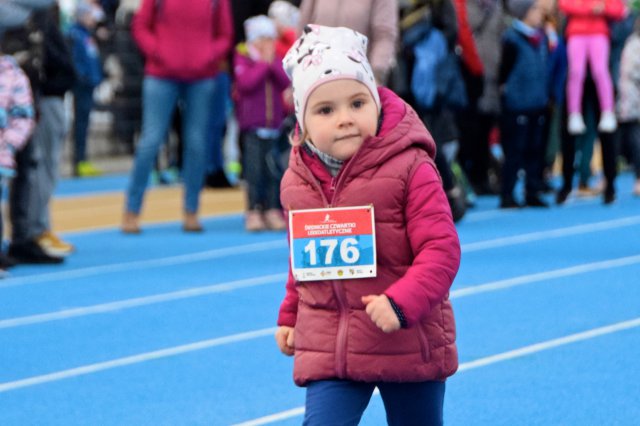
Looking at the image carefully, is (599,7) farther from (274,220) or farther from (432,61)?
(274,220)

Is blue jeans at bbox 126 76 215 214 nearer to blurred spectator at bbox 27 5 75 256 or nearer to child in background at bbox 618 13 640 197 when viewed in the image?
blurred spectator at bbox 27 5 75 256

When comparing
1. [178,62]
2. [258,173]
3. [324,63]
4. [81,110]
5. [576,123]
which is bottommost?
[81,110]

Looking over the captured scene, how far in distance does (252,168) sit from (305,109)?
9031 mm

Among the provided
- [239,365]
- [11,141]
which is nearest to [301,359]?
[239,365]

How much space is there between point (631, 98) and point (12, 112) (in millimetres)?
8185

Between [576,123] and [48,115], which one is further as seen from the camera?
[576,123]

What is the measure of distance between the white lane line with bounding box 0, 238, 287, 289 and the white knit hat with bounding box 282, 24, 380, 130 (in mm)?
6210

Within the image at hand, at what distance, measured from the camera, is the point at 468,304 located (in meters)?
9.00

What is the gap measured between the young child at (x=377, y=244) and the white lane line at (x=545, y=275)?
5.04m

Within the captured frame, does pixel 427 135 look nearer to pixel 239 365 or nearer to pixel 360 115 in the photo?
pixel 360 115

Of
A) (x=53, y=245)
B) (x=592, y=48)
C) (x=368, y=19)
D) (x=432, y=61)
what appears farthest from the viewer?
(x=592, y=48)

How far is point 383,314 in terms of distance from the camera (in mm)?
3971

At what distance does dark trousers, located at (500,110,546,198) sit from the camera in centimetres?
1483

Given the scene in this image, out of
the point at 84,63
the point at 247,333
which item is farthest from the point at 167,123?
the point at 84,63
